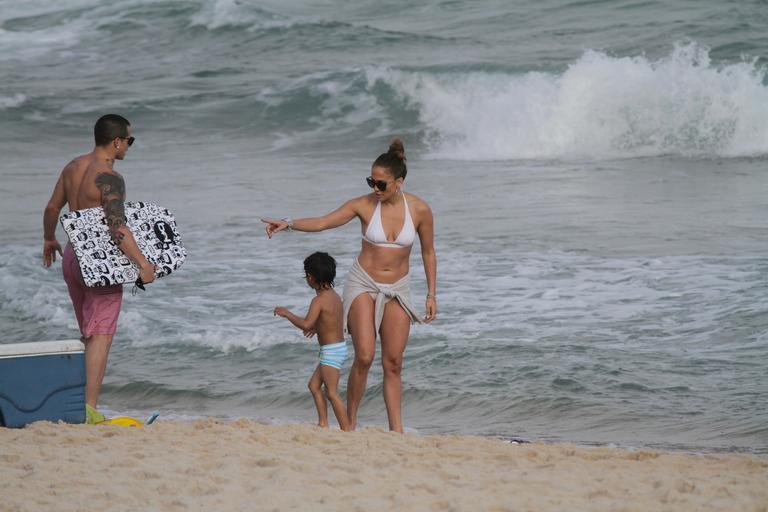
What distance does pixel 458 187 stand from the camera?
15828 mm

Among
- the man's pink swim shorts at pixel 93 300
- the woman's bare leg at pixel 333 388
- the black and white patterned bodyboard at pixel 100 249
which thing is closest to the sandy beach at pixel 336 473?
the woman's bare leg at pixel 333 388

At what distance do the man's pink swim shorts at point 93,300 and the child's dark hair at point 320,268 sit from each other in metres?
0.98

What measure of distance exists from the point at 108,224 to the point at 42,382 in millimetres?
850

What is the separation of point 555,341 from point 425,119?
45.3 ft

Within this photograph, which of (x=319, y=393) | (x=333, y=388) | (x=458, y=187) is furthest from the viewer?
(x=458, y=187)

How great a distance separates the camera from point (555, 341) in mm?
8844

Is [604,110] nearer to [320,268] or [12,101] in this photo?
[12,101]

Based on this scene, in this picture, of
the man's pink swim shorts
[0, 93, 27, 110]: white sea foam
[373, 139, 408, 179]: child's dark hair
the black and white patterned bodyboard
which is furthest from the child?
[0, 93, 27, 110]: white sea foam

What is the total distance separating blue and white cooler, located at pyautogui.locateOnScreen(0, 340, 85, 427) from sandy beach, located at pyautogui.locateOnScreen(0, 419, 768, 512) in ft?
0.48

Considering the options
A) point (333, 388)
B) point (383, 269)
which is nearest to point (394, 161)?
point (383, 269)

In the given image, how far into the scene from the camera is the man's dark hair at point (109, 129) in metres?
6.23

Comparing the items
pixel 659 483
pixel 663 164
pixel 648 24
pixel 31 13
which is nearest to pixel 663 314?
pixel 659 483

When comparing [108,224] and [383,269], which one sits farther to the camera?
[383,269]

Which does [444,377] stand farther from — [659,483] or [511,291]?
[659,483]
